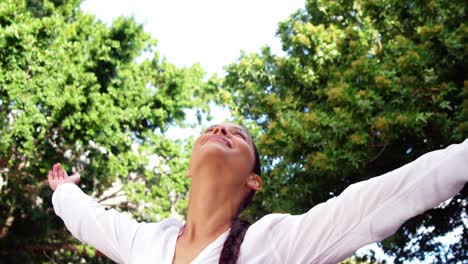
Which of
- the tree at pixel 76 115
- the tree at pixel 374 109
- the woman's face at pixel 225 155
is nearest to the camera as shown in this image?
the woman's face at pixel 225 155

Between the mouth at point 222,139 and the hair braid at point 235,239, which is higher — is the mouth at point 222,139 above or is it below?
above

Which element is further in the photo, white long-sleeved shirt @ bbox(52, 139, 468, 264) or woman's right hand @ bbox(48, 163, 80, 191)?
woman's right hand @ bbox(48, 163, 80, 191)

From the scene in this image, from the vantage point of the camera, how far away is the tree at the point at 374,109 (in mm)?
8398

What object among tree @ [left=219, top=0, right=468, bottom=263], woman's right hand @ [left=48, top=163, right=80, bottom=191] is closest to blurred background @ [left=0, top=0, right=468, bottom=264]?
tree @ [left=219, top=0, right=468, bottom=263]

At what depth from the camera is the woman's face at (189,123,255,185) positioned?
2111 mm

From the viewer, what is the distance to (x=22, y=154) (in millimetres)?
13109

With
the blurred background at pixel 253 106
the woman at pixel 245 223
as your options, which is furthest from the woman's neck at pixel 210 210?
the blurred background at pixel 253 106

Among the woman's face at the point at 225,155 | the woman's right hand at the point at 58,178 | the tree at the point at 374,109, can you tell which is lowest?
Answer: the woman's face at the point at 225,155

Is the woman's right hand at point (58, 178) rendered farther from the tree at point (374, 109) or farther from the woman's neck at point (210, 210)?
the tree at point (374, 109)

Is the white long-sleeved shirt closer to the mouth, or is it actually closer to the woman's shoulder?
the woman's shoulder

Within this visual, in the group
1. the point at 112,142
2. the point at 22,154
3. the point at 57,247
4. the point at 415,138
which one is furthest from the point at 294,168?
the point at 57,247

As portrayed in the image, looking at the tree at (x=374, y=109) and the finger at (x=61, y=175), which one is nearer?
the finger at (x=61, y=175)

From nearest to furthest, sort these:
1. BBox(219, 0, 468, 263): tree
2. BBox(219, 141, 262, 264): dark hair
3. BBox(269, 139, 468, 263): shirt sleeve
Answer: BBox(269, 139, 468, 263): shirt sleeve
BBox(219, 141, 262, 264): dark hair
BBox(219, 0, 468, 263): tree

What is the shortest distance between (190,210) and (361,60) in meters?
7.54
